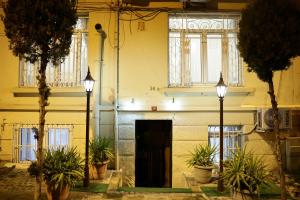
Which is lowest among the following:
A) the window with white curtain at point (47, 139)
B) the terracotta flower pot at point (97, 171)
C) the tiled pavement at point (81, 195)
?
the tiled pavement at point (81, 195)

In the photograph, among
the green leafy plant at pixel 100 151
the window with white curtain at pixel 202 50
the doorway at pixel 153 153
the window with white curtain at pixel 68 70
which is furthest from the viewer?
the doorway at pixel 153 153

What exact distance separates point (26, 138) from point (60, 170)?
422cm

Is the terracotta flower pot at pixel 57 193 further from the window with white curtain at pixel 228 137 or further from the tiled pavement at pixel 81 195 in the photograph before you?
the window with white curtain at pixel 228 137

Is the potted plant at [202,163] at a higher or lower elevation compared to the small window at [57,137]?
lower

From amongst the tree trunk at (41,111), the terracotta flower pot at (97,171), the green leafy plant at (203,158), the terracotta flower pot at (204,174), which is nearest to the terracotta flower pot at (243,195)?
the terracotta flower pot at (204,174)

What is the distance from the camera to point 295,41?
629cm

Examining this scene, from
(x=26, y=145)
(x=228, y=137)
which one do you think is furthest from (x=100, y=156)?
(x=228, y=137)

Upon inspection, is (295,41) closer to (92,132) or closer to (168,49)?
(168,49)

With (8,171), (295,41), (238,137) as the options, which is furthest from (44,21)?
(238,137)

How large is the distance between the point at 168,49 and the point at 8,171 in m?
6.00

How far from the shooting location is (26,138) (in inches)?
436

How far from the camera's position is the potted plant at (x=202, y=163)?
31.3 feet

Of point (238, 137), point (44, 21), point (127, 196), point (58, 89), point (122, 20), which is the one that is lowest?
point (127, 196)

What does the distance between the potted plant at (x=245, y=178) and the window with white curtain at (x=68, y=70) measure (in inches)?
219
